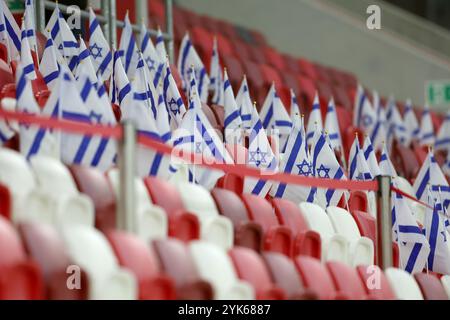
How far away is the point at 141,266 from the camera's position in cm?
321

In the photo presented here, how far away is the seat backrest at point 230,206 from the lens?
3.92 meters

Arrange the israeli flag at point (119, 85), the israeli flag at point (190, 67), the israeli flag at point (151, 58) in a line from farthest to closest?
the israeli flag at point (190, 67) < the israeli flag at point (151, 58) < the israeli flag at point (119, 85)

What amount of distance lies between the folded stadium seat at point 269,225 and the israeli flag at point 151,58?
207 centimetres

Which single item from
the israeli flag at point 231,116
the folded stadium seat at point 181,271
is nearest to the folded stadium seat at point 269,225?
the folded stadium seat at point 181,271

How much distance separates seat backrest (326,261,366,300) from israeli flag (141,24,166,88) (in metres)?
2.39

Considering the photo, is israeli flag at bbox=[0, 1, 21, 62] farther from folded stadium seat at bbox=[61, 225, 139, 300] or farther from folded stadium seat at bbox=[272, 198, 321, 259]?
folded stadium seat at bbox=[61, 225, 139, 300]

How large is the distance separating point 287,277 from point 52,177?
915 millimetres

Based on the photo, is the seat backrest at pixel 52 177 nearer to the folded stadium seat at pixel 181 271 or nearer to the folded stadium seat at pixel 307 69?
the folded stadium seat at pixel 181 271

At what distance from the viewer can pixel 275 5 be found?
10.4 metres
